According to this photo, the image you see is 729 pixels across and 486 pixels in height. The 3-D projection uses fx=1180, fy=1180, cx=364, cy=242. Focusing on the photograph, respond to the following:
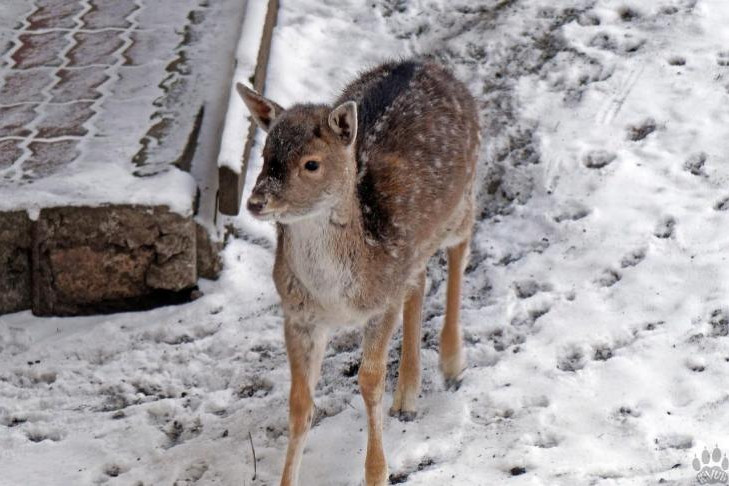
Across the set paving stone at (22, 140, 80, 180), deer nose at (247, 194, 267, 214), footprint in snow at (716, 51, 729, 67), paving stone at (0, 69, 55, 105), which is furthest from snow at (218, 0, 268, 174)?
footprint in snow at (716, 51, 729, 67)

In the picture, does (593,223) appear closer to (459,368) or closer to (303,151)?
(459,368)

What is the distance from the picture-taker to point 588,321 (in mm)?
6152

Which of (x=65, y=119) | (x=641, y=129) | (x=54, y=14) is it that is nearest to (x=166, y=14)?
(x=54, y=14)

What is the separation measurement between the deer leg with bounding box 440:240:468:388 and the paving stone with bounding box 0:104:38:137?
9.90 feet

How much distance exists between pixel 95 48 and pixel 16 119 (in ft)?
4.18

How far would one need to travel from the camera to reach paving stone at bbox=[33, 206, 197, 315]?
6.57m

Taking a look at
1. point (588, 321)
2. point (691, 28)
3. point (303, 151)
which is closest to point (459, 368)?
point (588, 321)

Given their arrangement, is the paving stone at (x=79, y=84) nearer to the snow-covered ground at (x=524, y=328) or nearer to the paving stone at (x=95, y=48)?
the paving stone at (x=95, y=48)

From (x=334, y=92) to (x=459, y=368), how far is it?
301 centimetres

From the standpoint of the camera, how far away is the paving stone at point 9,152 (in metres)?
7.12

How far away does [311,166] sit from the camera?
4781 mm

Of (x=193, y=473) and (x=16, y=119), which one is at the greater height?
(x=193, y=473)

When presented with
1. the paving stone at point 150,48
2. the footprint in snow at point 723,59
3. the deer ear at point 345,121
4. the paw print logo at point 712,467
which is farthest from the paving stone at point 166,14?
the paw print logo at point 712,467

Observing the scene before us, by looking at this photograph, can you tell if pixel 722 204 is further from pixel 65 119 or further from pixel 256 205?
pixel 65 119
